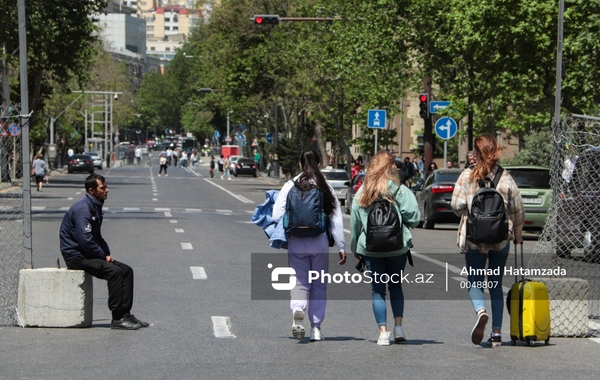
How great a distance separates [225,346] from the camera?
9906 mm

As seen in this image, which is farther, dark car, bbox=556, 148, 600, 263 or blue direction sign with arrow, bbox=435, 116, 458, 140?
blue direction sign with arrow, bbox=435, 116, 458, 140

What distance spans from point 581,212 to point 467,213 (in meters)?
4.14

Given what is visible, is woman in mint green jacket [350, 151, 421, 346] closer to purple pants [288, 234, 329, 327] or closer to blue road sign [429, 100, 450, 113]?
purple pants [288, 234, 329, 327]

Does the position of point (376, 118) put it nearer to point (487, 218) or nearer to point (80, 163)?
point (487, 218)

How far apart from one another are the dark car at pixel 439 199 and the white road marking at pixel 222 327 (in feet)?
50.9

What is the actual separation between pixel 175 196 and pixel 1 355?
37545mm

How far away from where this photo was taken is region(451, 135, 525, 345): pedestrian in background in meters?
9.82

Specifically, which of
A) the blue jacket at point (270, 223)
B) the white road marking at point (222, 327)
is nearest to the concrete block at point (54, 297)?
the white road marking at point (222, 327)

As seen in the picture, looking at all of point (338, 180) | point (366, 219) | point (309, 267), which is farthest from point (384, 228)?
point (338, 180)

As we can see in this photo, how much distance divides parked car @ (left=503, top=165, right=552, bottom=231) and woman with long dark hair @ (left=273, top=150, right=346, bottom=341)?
14400mm

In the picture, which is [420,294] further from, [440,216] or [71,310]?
[440,216]

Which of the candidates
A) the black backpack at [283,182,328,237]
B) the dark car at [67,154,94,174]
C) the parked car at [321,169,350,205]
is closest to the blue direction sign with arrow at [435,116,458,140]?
the parked car at [321,169,350,205]

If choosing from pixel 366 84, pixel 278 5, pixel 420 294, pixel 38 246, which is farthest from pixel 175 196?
pixel 420 294

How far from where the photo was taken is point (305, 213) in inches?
394
